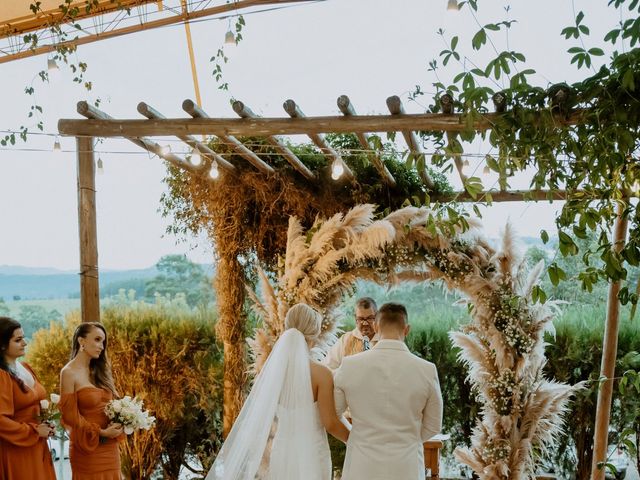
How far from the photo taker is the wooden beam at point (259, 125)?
520 cm

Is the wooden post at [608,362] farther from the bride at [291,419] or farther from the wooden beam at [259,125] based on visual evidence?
the bride at [291,419]

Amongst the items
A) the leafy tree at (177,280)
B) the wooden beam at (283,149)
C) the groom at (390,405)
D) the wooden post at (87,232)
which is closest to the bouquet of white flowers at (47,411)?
the wooden post at (87,232)

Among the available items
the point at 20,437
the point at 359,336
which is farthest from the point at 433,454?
the point at 20,437

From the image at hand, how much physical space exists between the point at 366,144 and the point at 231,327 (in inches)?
97.6

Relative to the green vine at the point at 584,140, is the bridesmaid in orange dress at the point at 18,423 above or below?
below

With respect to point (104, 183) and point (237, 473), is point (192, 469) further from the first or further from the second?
point (237, 473)

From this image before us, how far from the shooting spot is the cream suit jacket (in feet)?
12.7

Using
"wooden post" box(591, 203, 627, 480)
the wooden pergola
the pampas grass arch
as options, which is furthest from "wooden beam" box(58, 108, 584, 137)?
"wooden post" box(591, 203, 627, 480)

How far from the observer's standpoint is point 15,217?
8.48m

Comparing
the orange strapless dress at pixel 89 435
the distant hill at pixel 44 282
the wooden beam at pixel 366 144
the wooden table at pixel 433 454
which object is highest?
the wooden beam at pixel 366 144

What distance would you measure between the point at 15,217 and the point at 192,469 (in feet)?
10.8

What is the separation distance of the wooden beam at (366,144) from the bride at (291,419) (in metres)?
1.62

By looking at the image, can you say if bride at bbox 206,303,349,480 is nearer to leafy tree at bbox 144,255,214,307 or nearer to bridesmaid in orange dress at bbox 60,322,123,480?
bridesmaid in orange dress at bbox 60,322,123,480

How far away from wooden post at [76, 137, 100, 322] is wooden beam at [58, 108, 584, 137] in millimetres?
172
